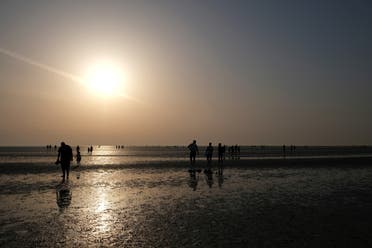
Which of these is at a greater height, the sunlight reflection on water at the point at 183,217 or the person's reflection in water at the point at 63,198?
the person's reflection in water at the point at 63,198

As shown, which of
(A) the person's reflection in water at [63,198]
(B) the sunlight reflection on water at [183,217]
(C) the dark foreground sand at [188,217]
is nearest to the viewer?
(C) the dark foreground sand at [188,217]

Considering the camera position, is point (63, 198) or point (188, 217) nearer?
point (188, 217)

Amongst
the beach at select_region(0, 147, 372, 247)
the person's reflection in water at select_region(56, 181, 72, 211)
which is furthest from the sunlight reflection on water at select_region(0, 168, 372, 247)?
the person's reflection in water at select_region(56, 181, 72, 211)

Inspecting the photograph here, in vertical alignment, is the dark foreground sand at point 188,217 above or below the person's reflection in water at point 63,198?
below

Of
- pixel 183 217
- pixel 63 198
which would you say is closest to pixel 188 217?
pixel 183 217

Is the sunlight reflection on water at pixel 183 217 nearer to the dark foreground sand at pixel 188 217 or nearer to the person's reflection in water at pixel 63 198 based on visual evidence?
the dark foreground sand at pixel 188 217

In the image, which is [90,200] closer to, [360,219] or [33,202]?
[33,202]

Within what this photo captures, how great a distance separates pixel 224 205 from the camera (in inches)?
518

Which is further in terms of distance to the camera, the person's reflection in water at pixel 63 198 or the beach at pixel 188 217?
the person's reflection in water at pixel 63 198

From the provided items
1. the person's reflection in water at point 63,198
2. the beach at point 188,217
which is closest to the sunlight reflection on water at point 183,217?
the beach at point 188,217

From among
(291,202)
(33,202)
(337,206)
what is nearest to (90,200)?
(33,202)

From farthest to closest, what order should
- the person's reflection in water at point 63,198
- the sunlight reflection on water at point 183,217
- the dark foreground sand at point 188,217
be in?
1. the person's reflection in water at point 63,198
2. the sunlight reflection on water at point 183,217
3. the dark foreground sand at point 188,217

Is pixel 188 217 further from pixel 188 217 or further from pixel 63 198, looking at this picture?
pixel 63 198

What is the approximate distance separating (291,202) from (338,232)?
468 centimetres
